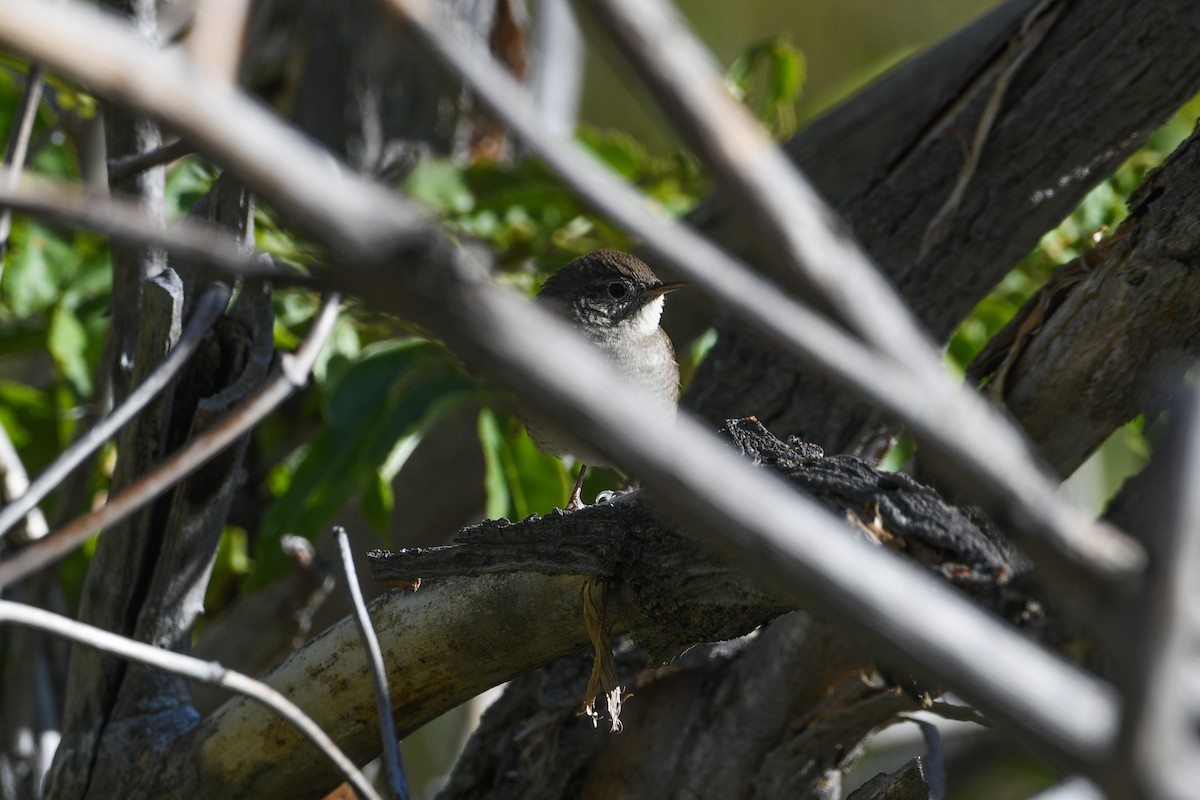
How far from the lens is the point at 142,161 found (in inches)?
84.4

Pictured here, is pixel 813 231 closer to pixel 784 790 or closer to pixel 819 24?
pixel 784 790

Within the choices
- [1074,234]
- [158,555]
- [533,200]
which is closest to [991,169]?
[1074,234]

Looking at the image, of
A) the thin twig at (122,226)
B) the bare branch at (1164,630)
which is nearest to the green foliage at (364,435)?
the thin twig at (122,226)

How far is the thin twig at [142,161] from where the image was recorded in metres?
2.08

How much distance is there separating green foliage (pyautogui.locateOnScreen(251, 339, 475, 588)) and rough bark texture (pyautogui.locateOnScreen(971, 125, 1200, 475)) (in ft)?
4.32

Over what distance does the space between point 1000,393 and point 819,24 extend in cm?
881

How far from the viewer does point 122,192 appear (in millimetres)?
2266

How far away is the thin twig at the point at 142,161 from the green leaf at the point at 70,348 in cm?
107

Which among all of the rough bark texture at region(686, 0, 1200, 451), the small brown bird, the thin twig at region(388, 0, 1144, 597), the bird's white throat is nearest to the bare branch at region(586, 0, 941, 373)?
the thin twig at region(388, 0, 1144, 597)

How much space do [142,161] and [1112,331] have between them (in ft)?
5.90

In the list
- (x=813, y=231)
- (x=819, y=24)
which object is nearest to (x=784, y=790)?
(x=813, y=231)

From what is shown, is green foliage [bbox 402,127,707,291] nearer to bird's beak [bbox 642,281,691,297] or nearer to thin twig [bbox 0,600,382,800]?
bird's beak [bbox 642,281,691,297]

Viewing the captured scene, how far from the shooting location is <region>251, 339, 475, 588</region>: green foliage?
291 centimetres

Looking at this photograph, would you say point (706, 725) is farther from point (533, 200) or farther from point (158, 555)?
point (533, 200)
